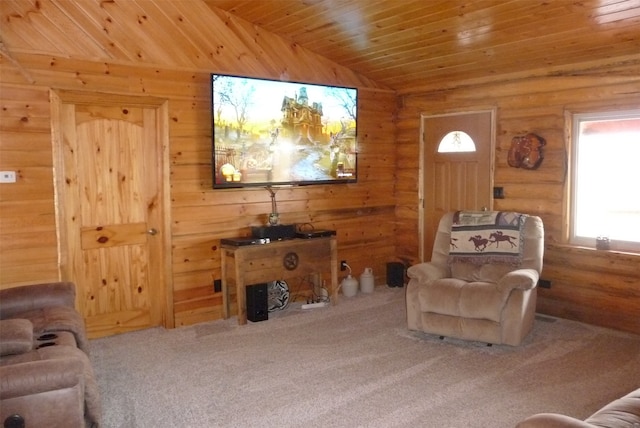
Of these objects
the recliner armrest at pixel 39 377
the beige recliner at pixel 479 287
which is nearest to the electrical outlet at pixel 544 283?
the beige recliner at pixel 479 287

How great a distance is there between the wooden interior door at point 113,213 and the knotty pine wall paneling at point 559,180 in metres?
3.15

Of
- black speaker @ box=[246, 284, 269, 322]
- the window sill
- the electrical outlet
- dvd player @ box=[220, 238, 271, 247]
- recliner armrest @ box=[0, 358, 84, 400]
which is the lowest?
black speaker @ box=[246, 284, 269, 322]

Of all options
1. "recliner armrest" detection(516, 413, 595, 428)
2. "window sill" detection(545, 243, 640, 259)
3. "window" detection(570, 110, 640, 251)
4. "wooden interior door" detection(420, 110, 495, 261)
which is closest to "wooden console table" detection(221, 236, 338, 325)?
"wooden interior door" detection(420, 110, 495, 261)

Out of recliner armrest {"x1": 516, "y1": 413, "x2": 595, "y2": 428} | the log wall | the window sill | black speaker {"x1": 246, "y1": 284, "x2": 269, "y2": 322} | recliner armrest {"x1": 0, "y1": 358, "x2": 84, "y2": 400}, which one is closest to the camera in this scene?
recliner armrest {"x1": 516, "y1": 413, "x2": 595, "y2": 428}

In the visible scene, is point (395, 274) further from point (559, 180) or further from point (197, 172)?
point (197, 172)

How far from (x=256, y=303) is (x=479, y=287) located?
1956 mm

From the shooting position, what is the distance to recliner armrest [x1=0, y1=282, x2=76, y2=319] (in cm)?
325

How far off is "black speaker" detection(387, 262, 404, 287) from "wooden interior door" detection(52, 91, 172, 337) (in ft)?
8.34

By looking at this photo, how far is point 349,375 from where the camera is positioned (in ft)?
11.4

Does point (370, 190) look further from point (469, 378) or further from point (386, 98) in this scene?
point (469, 378)

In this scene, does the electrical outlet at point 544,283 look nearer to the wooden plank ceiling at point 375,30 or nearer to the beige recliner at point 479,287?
the beige recliner at point 479,287

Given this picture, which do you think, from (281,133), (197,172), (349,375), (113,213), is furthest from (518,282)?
(113,213)

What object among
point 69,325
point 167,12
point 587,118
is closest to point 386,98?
point 587,118

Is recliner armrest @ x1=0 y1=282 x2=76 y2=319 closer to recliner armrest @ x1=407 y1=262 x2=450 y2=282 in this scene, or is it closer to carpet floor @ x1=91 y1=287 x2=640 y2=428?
carpet floor @ x1=91 y1=287 x2=640 y2=428
